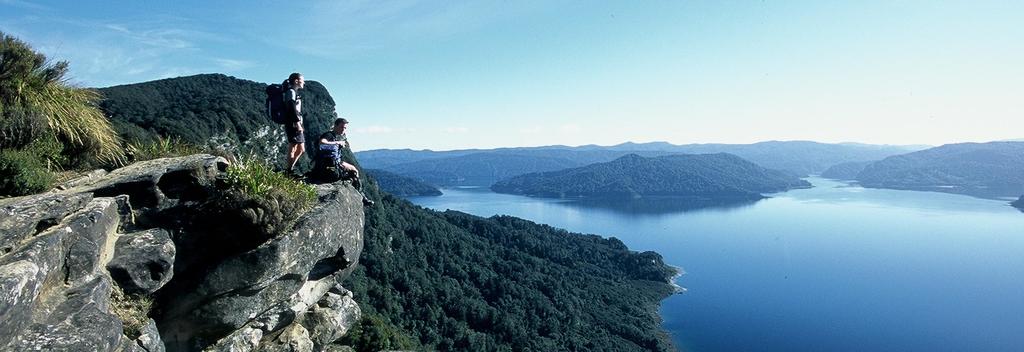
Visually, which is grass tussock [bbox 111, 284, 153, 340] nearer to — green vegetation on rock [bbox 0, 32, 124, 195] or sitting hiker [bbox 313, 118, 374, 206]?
green vegetation on rock [bbox 0, 32, 124, 195]

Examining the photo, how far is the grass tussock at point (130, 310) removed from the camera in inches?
210

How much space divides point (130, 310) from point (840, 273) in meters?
91.3

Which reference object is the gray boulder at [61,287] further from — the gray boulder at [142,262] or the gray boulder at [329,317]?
the gray boulder at [329,317]

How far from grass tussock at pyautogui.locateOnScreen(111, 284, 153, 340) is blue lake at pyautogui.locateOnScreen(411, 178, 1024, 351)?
57.0 m

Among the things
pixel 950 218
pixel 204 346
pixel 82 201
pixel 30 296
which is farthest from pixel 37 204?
pixel 950 218

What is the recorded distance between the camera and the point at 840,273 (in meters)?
78.7

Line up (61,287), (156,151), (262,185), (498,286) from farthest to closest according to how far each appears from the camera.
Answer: (498,286), (156,151), (262,185), (61,287)

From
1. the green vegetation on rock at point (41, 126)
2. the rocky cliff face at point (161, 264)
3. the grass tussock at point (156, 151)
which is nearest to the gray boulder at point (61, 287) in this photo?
the rocky cliff face at point (161, 264)

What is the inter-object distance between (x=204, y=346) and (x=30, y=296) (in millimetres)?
2697

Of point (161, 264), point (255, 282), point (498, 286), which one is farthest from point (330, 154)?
point (498, 286)

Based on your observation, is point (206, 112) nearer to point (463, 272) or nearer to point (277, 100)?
point (463, 272)

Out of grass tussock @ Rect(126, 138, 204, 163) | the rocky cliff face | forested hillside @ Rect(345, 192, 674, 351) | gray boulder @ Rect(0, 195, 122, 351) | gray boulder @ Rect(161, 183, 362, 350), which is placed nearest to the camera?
gray boulder @ Rect(0, 195, 122, 351)

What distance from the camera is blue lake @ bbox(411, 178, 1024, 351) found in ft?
185

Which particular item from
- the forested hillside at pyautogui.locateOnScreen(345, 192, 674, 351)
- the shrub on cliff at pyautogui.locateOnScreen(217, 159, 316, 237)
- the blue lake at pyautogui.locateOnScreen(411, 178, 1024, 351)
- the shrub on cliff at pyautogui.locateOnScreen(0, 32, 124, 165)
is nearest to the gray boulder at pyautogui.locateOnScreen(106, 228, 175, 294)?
the shrub on cliff at pyautogui.locateOnScreen(217, 159, 316, 237)
